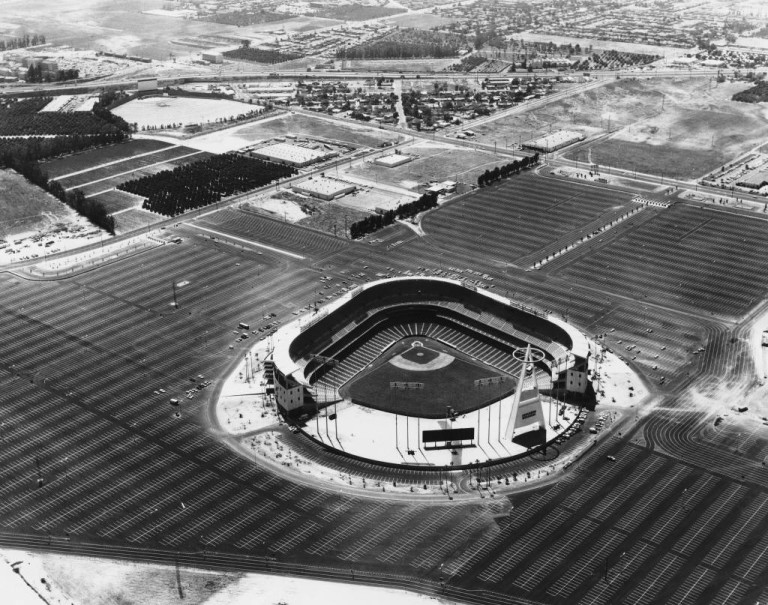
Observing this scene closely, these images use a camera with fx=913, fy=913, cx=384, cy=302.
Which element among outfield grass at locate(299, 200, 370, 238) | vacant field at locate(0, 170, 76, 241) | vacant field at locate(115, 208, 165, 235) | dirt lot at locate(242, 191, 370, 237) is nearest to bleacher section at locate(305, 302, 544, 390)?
outfield grass at locate(299, 200, 370, 238)

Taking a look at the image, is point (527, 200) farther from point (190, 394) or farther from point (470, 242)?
point (190, 394)

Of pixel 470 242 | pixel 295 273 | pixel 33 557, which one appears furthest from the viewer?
pixel 470 242

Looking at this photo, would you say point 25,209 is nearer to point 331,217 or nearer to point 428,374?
point 331,217

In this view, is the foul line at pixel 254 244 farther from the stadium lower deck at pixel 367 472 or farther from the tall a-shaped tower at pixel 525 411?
the tall a-shaped tower at pixel 525 411

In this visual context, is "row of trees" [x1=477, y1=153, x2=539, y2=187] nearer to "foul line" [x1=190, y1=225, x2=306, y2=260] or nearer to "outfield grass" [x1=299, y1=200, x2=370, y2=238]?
"outfield grass" [x1=299, y1=200, x2=370, y2=238]

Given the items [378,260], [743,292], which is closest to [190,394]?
[378,260]
